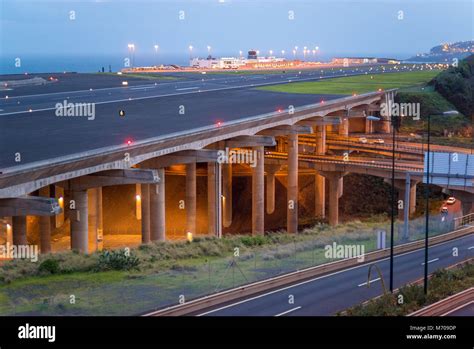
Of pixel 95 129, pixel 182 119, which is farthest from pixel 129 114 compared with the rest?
pixel 95 129

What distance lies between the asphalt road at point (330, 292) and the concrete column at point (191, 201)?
14.4m

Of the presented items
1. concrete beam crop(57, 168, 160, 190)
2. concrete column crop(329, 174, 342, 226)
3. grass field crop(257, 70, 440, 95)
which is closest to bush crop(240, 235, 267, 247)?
concrete beam crop(57, 168, 160, 190)

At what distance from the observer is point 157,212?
4044 cm

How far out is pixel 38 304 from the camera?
22484 mm

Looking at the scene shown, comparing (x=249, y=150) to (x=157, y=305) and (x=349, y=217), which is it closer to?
(x=349, y=217)

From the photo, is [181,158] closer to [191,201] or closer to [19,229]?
[191,201]

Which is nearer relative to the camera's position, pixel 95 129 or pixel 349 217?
pixel 95 129

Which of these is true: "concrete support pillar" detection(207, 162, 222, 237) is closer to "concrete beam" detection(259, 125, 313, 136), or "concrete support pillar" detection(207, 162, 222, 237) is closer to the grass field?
Result: "concrete beam" detection(259, 125, 313, 136)

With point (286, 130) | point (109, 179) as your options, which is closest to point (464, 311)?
point (109, 179)

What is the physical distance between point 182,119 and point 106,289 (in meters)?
24.6

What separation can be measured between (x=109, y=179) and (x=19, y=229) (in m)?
4.75

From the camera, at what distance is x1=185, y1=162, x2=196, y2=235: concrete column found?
44969 millimetres

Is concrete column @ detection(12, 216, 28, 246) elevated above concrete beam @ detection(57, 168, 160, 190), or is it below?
below

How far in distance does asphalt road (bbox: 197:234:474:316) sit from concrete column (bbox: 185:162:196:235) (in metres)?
14.4
